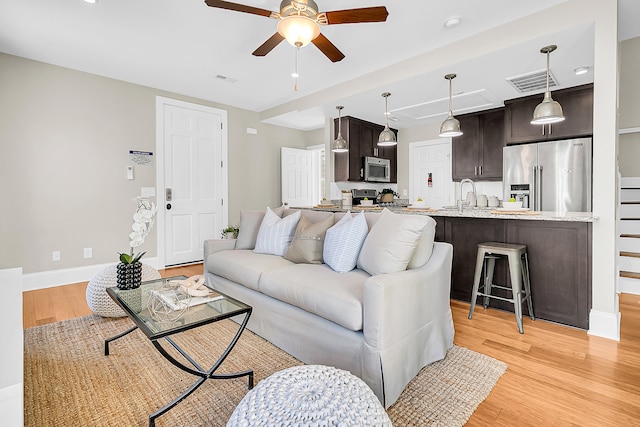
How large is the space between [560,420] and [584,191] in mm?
3389

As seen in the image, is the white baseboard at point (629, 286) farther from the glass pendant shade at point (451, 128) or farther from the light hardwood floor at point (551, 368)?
the glass pendant shade at point (451, 128)

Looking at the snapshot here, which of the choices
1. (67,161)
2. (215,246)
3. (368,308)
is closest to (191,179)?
(67,161)

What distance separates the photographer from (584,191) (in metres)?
3.86

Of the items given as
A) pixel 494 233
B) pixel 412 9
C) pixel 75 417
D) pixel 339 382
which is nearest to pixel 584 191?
pixel 494 233

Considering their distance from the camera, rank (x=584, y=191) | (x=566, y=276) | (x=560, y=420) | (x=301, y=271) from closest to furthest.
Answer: (x=560, y=420), (x=301, y=271), (x=566, y=276), (x=584, y=191)

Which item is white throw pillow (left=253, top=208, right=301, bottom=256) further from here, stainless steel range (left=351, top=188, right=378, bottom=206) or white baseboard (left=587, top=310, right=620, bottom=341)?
stainless steel range (left=351, top=188, right=378, bottom=206)

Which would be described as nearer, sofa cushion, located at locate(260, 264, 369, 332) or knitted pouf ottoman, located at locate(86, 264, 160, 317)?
sofa cushion, located at locate(260, 264, 369, 332)

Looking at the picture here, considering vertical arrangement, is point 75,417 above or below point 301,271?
below

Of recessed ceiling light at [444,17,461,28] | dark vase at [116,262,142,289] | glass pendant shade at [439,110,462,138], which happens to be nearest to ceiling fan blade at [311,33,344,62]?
recessed ceiling light at [444,17,461,28]

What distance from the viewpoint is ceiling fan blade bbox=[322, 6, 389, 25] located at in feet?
6.77

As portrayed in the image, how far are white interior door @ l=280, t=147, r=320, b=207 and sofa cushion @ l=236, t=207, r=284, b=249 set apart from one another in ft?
9.25

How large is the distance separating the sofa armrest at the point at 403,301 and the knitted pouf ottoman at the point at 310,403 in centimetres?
46

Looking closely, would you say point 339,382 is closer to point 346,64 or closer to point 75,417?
point 75,417

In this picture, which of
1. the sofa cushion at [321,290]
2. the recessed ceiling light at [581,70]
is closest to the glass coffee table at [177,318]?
the sofa cushion at [321,290]
